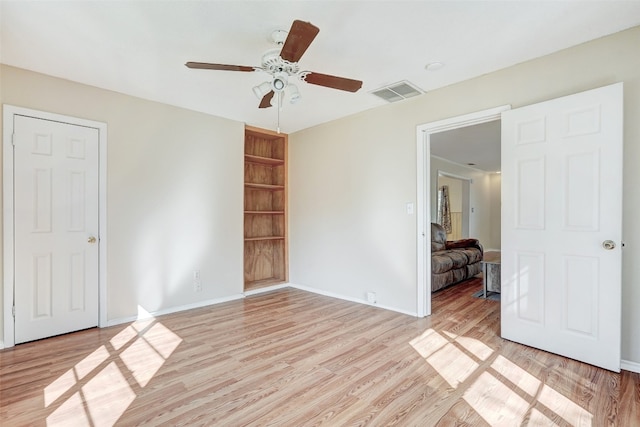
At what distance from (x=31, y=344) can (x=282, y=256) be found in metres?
3.07

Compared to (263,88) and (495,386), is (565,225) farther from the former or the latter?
(263,88)

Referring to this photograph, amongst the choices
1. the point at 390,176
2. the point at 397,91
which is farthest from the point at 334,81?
the point at 390,176

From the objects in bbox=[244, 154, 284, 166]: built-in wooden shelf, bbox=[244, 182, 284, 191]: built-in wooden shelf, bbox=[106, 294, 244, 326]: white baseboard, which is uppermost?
bbox=[244, 154, 284, 166]: built-in wooden shelf

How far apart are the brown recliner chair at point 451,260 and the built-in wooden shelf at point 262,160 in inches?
109

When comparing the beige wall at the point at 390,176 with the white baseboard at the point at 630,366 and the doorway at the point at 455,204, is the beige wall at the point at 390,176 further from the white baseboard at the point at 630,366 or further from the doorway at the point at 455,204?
the doorway at the point at 455,204

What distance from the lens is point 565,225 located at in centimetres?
246

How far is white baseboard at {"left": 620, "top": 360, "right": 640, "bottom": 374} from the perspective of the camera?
7.32ft

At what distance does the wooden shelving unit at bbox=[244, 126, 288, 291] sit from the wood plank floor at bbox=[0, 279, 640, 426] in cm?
169

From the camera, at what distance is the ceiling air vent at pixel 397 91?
3188 mm

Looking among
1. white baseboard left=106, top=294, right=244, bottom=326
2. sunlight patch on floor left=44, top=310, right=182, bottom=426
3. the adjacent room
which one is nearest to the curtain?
the adjacent room

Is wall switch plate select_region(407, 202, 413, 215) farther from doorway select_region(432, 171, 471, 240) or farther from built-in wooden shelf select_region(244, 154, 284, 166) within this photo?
doorway select_region(432, 171, 471, 240)

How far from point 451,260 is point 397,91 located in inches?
109

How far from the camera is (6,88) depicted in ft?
8.95

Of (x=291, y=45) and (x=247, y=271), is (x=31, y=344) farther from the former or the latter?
(x=291, y=45)
